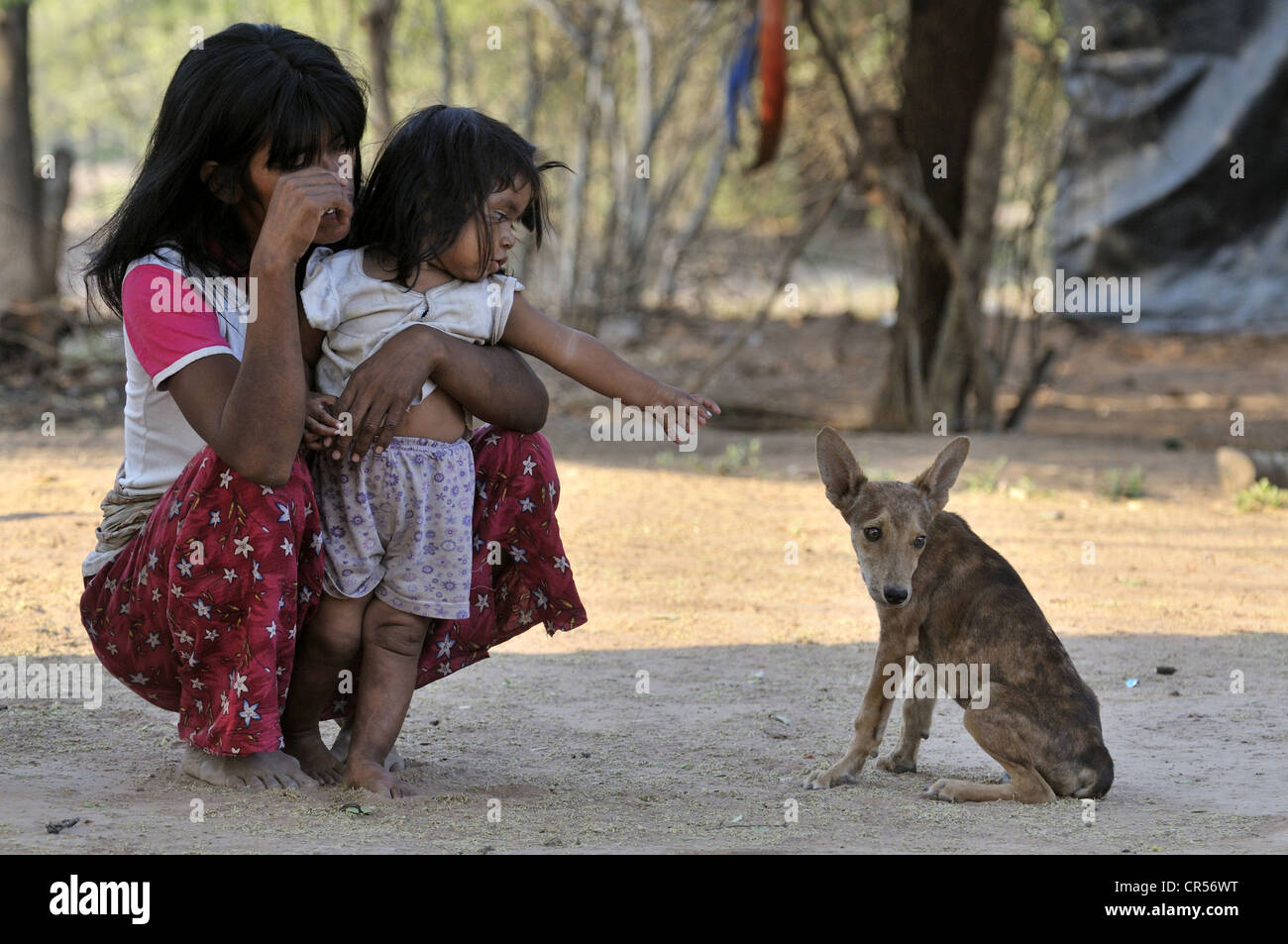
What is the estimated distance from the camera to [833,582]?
646 centimetres

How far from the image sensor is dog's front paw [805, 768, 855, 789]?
3840mm

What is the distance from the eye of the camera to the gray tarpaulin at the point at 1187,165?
13.0 meters

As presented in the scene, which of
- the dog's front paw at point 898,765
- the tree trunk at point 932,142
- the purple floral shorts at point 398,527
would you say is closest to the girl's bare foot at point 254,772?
the purple floral shorts at point 398,527

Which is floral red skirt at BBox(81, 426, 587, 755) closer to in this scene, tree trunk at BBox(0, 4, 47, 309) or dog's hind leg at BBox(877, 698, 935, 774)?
dog's hind leg at BBox(877, 698, 935, 774)

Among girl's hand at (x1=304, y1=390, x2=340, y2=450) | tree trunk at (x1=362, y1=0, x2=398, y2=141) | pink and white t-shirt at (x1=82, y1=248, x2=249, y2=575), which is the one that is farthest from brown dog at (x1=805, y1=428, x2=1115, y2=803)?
tree trunk at (x1=362, y1=0, x2=398, y2=141)

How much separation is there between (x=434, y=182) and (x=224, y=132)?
20.1 inches

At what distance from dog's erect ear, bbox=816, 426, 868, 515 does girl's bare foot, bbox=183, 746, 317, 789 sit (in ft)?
5.25

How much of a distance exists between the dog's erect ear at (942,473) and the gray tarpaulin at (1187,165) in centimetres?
952

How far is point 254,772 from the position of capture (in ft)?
11.7

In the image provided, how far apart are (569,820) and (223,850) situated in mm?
816

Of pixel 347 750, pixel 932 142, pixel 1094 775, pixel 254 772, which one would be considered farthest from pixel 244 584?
pixel 932 142

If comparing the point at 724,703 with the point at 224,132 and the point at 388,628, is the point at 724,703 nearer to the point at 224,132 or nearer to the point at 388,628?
the point at 388,628

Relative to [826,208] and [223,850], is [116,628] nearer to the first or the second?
[223,850]
